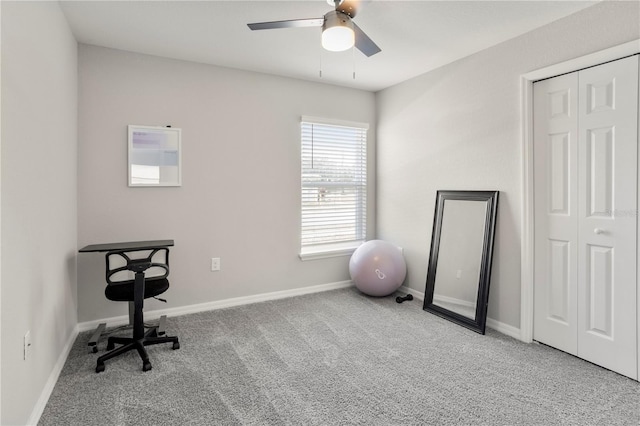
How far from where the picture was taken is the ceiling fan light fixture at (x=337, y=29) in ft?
6.60

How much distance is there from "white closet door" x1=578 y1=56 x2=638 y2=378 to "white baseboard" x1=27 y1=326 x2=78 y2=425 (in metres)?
3.48

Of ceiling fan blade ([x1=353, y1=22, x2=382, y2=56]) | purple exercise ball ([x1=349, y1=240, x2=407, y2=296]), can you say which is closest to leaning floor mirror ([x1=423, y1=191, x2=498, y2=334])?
purple exercise ball ([x1=349, y1=240, x2=407, y2=296])

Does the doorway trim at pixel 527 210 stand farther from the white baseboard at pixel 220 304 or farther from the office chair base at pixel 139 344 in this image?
the office chair base at pixel 139 344

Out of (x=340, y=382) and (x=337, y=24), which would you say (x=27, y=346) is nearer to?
(x=340, y=382)

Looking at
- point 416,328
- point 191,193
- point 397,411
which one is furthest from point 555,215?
point 191,193

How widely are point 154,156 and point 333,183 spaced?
201 cm

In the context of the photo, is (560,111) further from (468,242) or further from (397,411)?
(397,411)

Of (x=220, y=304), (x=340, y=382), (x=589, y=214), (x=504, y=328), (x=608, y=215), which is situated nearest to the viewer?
(x=340, y=382)

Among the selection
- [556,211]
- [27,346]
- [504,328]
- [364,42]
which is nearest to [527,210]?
[556,211]

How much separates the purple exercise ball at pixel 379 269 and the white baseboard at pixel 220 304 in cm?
47

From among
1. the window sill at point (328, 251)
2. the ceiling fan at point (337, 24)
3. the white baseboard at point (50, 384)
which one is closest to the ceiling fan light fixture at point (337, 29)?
the ceiling fan at point (337, 24)

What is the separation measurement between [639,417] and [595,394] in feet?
0.74

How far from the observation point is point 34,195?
189 cm

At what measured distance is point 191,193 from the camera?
11.3 feet
